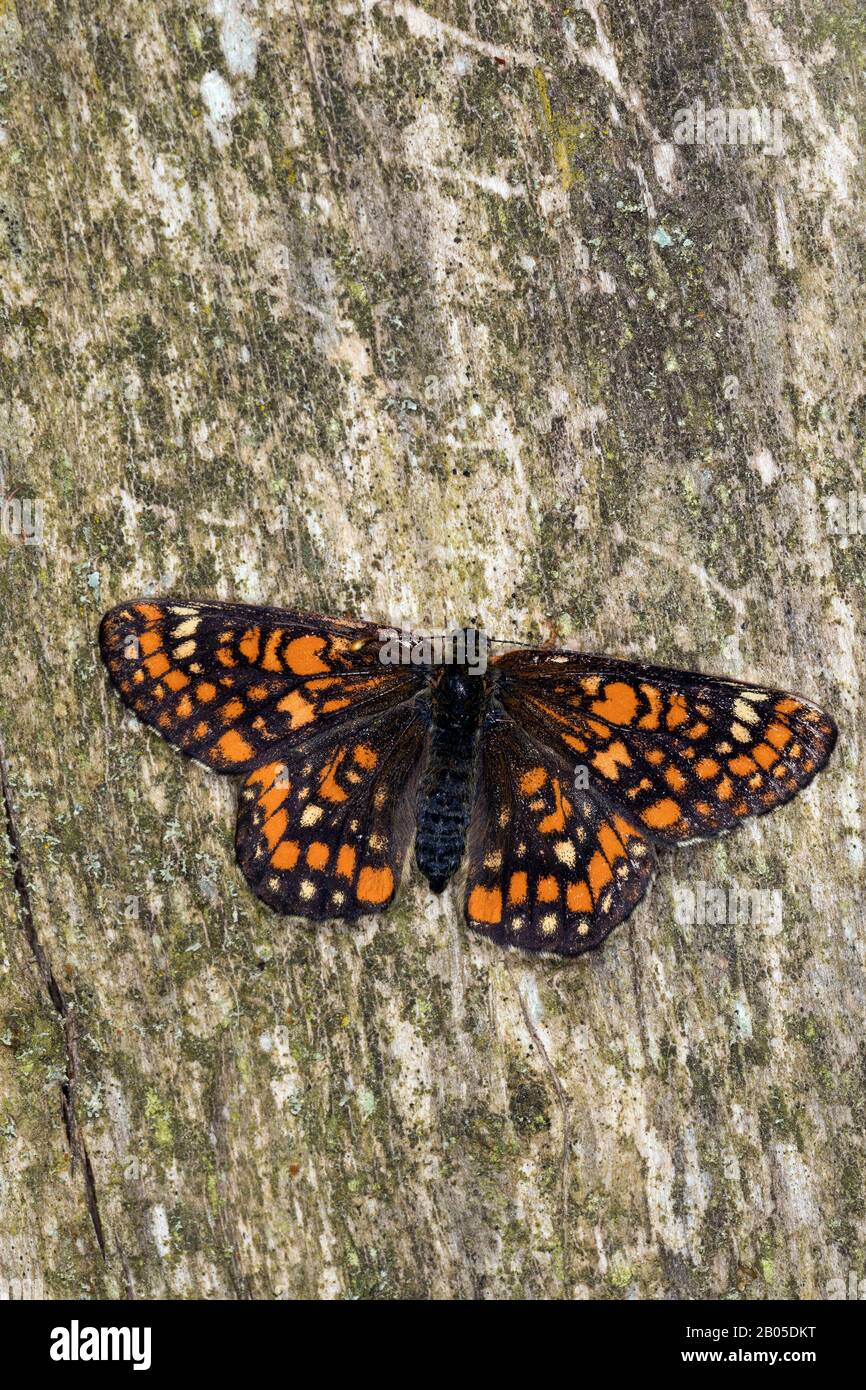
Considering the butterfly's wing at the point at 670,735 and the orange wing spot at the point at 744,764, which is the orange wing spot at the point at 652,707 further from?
the orange wing spot at the point at 744,764

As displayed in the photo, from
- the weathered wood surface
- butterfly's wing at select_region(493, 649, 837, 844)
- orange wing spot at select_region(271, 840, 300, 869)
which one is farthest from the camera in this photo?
the weathered wood surface

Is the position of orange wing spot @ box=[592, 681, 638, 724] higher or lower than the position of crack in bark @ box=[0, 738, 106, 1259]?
higher

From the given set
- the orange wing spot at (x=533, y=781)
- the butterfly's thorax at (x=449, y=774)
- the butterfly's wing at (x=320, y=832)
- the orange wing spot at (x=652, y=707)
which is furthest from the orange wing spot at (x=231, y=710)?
the orange wing spot at (x=652, y=707)

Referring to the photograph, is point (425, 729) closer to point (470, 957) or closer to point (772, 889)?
point (470, 957)

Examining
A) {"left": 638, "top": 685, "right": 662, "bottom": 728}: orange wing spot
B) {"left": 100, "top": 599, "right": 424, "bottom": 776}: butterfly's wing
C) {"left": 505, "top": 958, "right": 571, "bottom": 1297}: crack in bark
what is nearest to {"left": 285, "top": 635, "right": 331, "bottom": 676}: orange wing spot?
{"left": 100, "top": 599, "right": 424, "bottom": 776}: butterfly's wing

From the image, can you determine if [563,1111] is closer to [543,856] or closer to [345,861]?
[543,856]

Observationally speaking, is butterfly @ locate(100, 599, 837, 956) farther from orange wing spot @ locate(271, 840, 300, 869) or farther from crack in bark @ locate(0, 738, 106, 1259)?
crack in bark @ locate(0, 738, 106, 1259)

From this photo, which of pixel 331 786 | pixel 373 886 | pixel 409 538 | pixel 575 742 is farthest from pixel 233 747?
pixel 575 742
